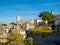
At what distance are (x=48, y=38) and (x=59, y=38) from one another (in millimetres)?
1259

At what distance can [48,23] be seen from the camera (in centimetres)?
3278

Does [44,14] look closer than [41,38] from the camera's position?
No

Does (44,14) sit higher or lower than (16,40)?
higher

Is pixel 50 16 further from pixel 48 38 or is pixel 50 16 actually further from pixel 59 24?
pixel 48 38

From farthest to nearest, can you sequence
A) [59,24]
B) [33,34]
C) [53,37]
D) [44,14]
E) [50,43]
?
[44,14] → [59,24] → [33,34] → [53,37] → [50,43]

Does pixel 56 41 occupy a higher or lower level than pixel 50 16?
lower

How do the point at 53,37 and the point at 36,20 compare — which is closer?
the point at 53,37

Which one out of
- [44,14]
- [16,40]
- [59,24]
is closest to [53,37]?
[16,40]

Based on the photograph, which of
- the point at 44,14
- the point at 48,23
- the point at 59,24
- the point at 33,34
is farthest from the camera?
the point at 44,14

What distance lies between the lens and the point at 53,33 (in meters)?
23.4

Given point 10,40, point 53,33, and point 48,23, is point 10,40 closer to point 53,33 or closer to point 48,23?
point 53,33

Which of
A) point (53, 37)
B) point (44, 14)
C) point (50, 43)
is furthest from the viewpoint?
point (44, 14)

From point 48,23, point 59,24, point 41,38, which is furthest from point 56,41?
point 48,23

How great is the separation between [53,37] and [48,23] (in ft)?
33.0
